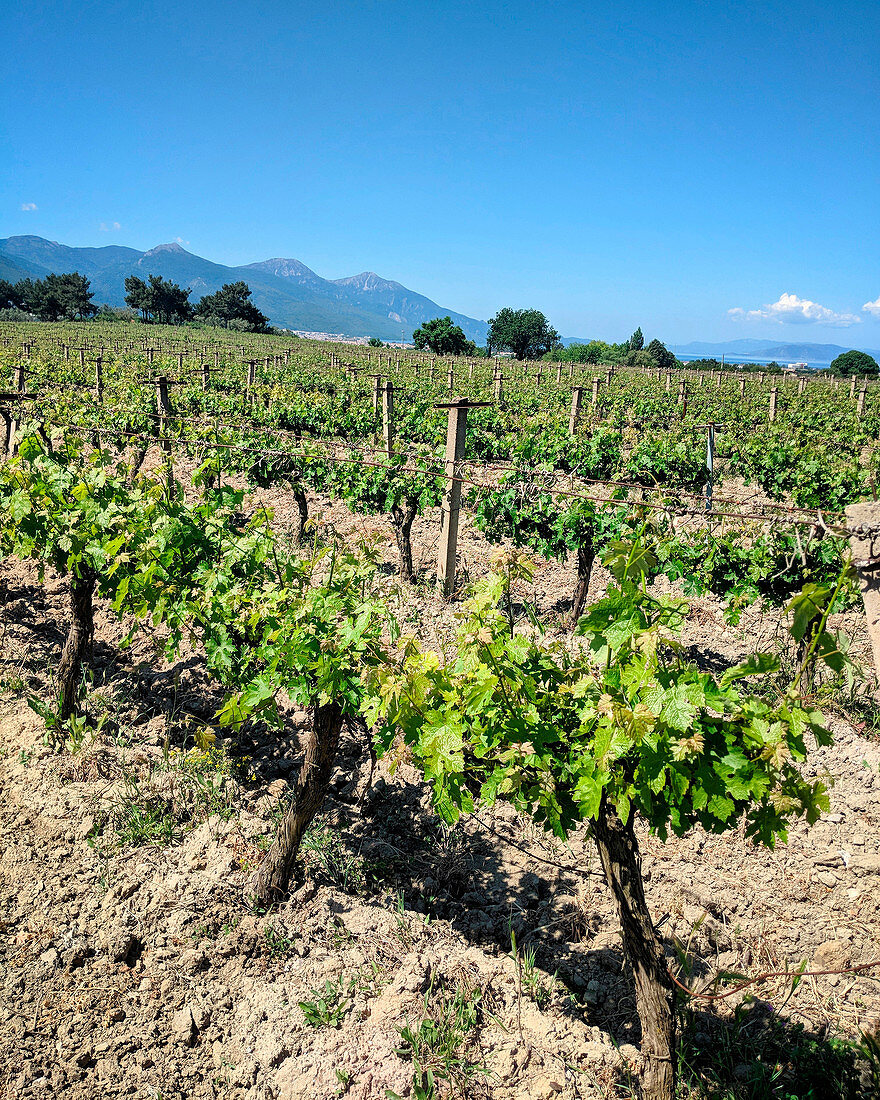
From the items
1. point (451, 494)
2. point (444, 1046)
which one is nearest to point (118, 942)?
point (444, 1046)

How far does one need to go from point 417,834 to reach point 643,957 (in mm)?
1652

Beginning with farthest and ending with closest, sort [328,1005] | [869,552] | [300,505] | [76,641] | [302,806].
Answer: [300,505], [76,641], [302,806], [328,1005], [869,552]

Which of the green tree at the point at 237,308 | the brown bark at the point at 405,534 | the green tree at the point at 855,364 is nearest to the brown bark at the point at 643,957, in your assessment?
the brown bark at the point at 405,534

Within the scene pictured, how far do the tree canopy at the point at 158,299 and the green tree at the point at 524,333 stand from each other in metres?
38.9

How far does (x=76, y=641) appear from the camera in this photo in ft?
14.9

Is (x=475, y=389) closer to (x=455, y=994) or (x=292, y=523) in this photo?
(x=292, y=523)

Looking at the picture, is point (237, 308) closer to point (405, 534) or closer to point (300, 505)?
point (300, 505)

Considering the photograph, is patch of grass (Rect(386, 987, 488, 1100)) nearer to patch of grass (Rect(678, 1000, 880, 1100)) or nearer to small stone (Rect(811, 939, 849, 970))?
patch of grass (Rect(678, 1000, 880, 1100))

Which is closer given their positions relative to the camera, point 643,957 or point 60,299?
point 643,957

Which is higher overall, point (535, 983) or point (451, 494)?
point (451, 494)

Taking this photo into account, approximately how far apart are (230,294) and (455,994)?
88.6 m

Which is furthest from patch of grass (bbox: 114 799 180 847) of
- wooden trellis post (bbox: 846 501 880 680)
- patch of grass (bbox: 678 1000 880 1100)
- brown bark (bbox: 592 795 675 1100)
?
wooden trellis post (bbox: 846 501 880 680)

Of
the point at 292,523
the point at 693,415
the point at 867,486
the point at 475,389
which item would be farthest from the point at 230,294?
the point at 867,486

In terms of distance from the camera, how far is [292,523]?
10.4 metres
